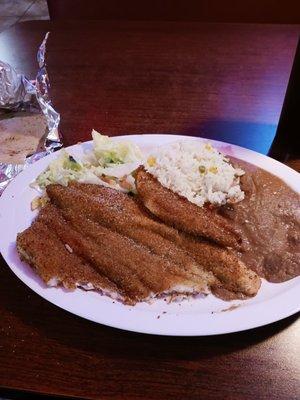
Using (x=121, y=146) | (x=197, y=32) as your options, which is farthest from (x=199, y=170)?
(x=197, y=32)

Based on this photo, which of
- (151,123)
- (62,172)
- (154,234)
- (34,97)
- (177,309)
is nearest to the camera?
(177,309)

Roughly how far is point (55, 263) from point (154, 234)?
0.88 ft

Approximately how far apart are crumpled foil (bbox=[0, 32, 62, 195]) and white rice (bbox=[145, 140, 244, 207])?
44cm

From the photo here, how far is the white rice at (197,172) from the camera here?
4.32ft

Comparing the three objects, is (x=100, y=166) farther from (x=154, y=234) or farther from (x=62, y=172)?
(x=154, y=234)

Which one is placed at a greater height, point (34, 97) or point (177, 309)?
point (34, 97)

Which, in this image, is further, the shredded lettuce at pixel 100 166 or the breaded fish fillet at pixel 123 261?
the shredded lettuce at pixel 100 166

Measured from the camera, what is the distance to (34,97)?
1.85 m

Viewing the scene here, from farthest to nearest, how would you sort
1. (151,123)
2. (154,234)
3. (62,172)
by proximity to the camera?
(151,123) → (62,172) → (154,234)

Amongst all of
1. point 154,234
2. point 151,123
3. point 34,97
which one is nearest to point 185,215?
point 154,234

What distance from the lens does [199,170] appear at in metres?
1.39

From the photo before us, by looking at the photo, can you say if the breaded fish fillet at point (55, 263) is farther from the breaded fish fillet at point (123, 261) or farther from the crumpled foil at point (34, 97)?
the crumpled foil at point (34, 97)

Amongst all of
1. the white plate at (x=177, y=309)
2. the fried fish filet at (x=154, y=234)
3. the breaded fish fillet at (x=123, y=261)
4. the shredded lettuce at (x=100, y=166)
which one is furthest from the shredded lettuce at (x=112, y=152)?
the white plate at (x=177, y=309)

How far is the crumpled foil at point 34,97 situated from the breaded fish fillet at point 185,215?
19.6 inches
